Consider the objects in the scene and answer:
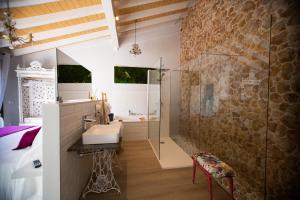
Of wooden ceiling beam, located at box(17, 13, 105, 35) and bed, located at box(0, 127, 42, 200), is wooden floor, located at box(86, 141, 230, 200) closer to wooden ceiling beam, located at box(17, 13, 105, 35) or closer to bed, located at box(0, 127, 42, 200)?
bed, located at box(0, 127, 42, 200)

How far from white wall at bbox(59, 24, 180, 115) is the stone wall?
1605mm

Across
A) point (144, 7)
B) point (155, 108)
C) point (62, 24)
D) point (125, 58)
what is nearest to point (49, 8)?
point (62, 24)

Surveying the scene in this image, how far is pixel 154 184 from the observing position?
195 centimetres

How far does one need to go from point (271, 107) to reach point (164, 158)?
1994 mm

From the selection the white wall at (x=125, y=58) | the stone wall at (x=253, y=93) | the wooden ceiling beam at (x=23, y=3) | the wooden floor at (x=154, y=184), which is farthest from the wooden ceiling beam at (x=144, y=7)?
the wooden floor at (x=154, y=184)

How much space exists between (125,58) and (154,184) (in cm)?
358

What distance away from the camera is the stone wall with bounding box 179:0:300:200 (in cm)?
132

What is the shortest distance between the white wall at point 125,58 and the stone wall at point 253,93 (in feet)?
5.26

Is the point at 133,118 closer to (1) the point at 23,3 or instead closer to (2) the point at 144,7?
(2) the point at 144,7

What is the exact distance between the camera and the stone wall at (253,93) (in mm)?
1322

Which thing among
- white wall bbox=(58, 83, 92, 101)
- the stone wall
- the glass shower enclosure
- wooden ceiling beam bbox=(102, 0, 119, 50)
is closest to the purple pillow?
white wall bbox=(58, 83, 92, 101)

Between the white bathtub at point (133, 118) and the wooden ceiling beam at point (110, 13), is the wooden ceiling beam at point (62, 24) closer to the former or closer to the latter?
the wooden ceiling beam at point (110, 13)

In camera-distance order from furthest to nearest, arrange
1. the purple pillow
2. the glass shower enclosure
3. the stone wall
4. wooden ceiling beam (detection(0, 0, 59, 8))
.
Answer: the glass shower enclosure, wooden ceiling beam (detection(0, 0, 59, 8)), the purple pillow, the stone wall

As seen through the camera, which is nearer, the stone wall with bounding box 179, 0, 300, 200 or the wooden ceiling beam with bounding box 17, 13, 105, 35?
the stone wall with bounding box 179, 0, 300, 200
